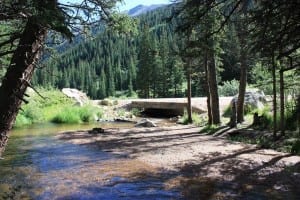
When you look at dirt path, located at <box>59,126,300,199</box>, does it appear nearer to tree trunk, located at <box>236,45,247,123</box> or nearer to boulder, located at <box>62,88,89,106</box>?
tree trunk, located at <box>236,45,247,123</box>

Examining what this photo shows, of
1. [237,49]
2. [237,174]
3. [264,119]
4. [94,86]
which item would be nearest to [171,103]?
[237,49]

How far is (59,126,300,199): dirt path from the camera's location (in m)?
9.45

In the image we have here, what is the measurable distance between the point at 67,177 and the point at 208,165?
379cm

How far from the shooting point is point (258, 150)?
572 inches

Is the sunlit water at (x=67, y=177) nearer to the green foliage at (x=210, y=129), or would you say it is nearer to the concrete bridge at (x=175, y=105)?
the green foliage at (x=210, y=129)

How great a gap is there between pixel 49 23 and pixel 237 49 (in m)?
19.1

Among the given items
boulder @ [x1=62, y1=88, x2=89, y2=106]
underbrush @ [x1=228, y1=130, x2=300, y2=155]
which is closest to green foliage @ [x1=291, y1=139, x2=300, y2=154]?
underbrush @ [x1=228, y1=130, x2=300, y2=155]

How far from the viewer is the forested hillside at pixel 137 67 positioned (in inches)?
954

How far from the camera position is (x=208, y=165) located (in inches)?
490

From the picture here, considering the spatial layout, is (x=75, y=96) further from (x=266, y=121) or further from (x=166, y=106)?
(x=266, y=121)

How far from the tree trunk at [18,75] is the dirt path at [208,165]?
16.4 feet

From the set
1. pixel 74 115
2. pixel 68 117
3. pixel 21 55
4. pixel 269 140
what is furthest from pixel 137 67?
pixel 21 55

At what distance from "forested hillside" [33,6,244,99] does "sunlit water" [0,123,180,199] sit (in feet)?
8.15

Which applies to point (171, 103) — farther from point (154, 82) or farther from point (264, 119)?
point (154, 82)
